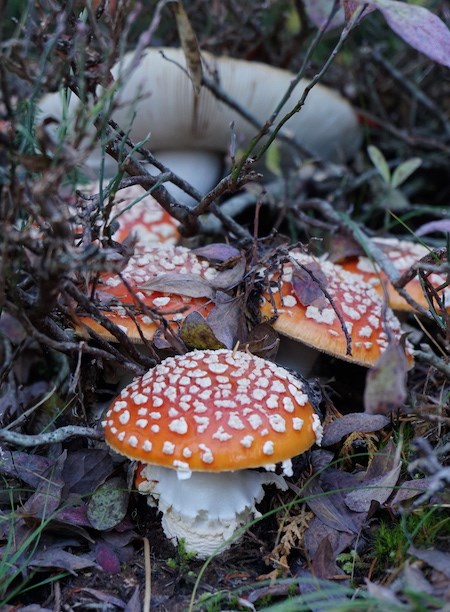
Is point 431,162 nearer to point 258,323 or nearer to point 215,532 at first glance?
point 258,323

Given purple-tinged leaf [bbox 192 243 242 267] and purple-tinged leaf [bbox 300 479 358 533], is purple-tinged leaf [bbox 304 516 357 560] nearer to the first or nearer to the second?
purple-tinged leaf [bbox 300 479 358 533]

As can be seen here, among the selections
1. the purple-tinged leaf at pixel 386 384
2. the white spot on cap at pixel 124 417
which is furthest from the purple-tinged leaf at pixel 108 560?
the purple-tinged leaf at pixel 386 384

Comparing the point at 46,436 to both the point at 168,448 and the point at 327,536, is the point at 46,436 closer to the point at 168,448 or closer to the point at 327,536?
the point at 168,448

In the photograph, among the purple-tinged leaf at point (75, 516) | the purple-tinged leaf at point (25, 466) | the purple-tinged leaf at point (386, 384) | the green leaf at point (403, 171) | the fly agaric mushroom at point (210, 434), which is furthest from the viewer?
the green leaf at point (403, 171)

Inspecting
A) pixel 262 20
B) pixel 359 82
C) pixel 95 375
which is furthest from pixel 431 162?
pixel 95 375

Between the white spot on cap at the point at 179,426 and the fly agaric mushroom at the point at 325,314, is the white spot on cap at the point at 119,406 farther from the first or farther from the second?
the fly agaric mushroom at the point at 325,314

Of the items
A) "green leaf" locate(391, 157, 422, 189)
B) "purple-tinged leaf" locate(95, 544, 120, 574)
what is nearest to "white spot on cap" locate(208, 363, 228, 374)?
"purple-tinged leaf" locate(95, 544, 120, 574)

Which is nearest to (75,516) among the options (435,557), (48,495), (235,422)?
(48,495)
